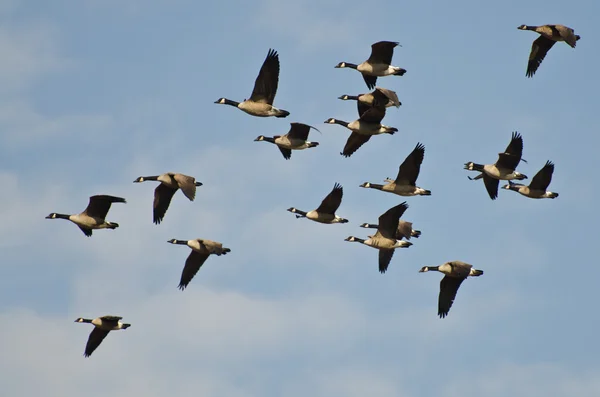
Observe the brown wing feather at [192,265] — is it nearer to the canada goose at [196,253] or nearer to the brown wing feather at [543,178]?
the canada goose at [196,253]

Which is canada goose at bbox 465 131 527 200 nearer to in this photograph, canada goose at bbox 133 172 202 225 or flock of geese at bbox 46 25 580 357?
flock of geese at bbox 46 25 580 357

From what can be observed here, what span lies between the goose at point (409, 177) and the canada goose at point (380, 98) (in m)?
1.34

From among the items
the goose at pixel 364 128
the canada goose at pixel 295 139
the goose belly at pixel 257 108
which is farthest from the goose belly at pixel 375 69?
the goose belly at pixel 257 108

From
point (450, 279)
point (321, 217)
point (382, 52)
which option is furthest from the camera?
point (321, 217)

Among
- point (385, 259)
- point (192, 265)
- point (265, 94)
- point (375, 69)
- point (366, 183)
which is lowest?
point (192, 265)

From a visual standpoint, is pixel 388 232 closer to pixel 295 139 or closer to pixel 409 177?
pixel 409 177

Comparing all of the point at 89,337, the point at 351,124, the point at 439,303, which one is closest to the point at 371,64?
the point at 351,124

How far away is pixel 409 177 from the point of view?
35.8 m

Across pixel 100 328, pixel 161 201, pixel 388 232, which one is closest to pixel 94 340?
pixel 100 328

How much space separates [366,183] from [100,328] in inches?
334

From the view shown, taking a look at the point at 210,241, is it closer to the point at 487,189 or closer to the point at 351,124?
the point at 351,124

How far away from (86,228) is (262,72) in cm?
641

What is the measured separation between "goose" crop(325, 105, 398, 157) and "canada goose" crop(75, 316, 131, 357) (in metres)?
7.82

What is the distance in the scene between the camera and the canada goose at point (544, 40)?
3519 cm
